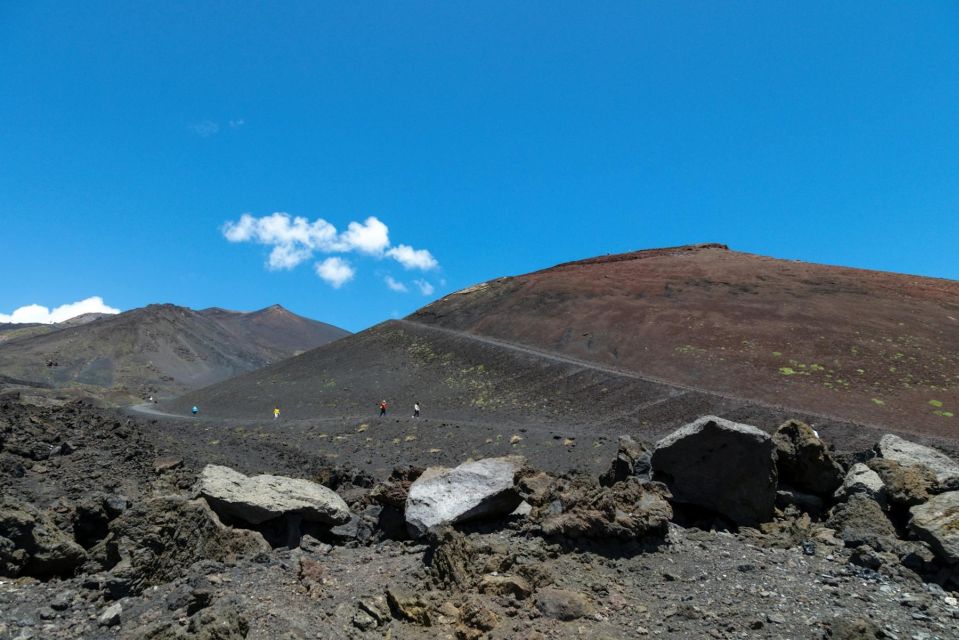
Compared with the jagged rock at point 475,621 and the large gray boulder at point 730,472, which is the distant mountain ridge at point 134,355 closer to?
the large gray boulder at point 730,472

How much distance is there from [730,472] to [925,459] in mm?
3387

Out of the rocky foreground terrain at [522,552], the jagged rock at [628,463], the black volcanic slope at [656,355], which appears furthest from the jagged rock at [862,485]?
the black volcanic slope at [656,355]

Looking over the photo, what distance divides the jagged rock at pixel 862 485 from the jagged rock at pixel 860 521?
0.14 m

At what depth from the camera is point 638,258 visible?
193 ft

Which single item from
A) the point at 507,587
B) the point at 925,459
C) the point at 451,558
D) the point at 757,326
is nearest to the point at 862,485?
the point at 925,459

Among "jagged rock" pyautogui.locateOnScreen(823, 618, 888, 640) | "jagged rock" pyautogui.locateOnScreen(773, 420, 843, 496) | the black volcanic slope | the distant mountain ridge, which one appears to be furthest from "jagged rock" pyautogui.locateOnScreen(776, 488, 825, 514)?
the distant mountain ridge

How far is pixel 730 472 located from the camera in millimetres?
8391

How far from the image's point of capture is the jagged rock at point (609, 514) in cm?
704

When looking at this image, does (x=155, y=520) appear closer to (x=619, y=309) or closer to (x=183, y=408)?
(x=619, y=309)

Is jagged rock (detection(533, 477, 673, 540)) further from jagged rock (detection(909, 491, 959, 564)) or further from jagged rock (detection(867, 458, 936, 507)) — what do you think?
jagged rock (detection(867, 458, 936, 507))

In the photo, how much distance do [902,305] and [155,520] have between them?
133 feet


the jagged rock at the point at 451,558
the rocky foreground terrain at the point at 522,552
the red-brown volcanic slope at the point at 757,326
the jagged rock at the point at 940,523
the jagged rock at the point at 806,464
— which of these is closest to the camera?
the rocky foreground terrain at the point at 522,552

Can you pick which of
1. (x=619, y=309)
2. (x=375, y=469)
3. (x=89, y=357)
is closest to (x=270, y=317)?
(x=89, y=357)

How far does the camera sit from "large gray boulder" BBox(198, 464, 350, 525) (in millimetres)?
7410
